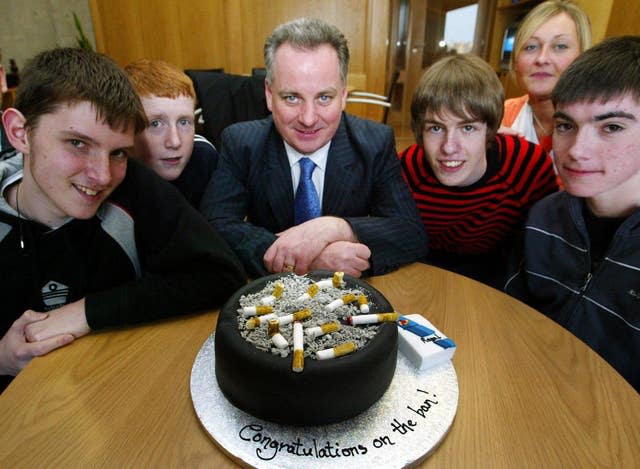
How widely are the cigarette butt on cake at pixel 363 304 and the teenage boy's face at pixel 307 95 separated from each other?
0.75 metres

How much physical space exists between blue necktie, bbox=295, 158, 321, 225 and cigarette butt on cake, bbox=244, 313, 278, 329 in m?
0.78

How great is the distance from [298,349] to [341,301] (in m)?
0.18

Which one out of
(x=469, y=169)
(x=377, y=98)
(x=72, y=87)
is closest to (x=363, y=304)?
(x=72, y=87)

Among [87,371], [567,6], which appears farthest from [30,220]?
[567,6]

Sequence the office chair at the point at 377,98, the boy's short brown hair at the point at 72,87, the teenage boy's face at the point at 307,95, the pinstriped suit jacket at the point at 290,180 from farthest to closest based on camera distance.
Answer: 1. the office chair at the point at 377,98
2. the pinstriped suit jacket at the point at 290,180
3. the teenage boy's face at the point at 307,95
4. the boy's short brown hair at the point at 72,87

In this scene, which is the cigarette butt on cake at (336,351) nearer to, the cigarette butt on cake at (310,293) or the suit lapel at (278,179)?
the cigarette butt on cake at (310,293)

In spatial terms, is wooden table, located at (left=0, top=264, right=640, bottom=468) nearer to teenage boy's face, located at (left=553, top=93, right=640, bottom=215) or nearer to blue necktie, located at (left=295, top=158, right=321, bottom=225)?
teenage boy's face, located at (left=553, top=93, right=640, bottom=215)

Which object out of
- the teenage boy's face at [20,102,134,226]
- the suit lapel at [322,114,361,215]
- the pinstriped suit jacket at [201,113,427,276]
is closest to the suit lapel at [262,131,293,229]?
the pinstriped suit jacket at [201,113,427,276]

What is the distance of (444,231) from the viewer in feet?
5.89

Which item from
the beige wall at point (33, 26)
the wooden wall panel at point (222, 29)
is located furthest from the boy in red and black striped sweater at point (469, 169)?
the beige wall at point (33, 26)

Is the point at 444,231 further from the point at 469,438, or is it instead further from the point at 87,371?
the point at 87,371

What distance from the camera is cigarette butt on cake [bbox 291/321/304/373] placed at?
25.4 inches

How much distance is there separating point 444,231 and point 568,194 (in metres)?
0.55

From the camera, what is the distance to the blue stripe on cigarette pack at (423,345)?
82cm
